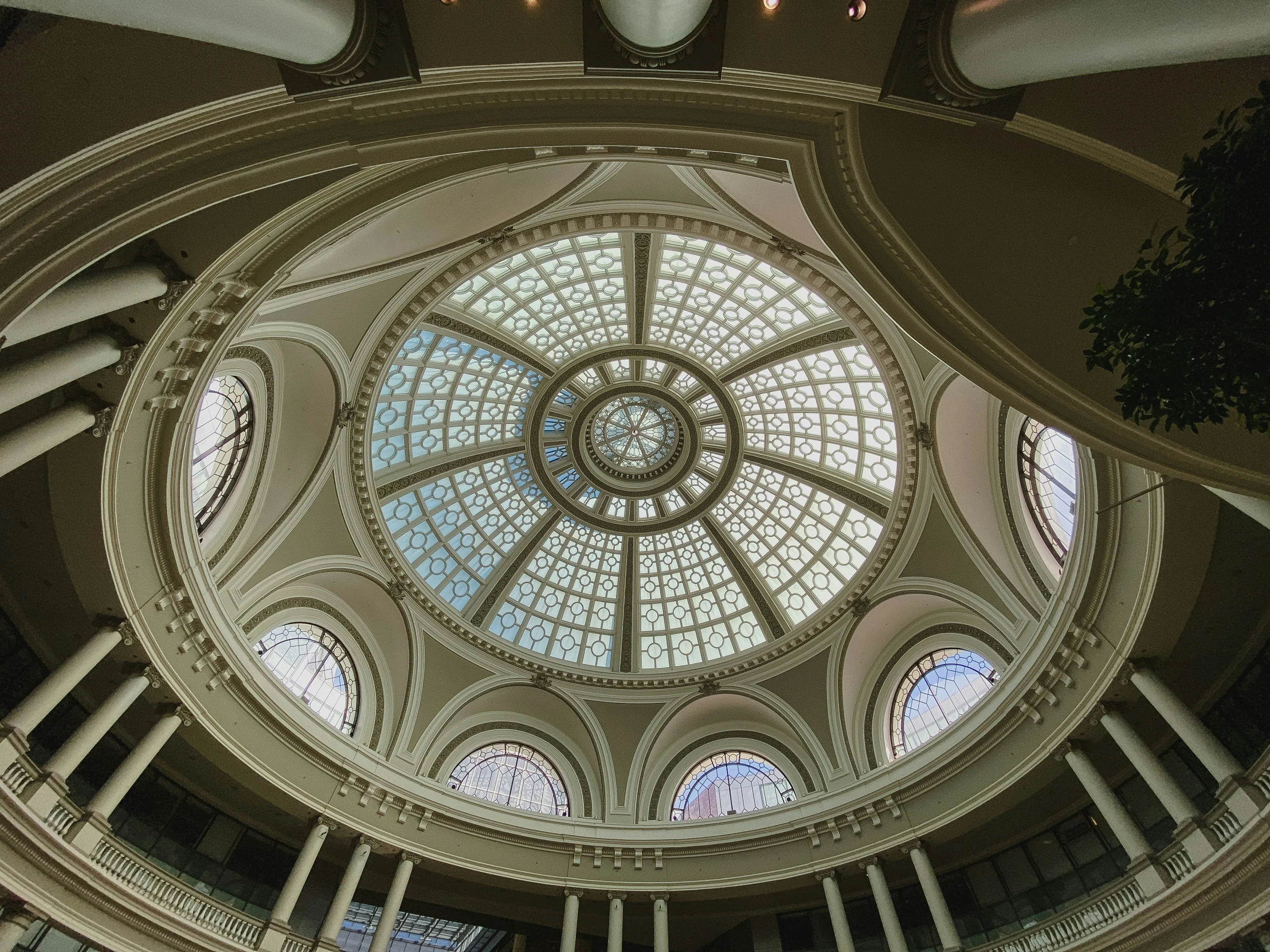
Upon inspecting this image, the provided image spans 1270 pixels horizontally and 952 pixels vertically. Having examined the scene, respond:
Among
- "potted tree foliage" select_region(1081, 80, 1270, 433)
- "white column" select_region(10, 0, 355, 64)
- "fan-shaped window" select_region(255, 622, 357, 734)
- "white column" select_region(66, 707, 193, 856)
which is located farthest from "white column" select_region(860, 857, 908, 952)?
"white column" select_region(10, 0, 355, 64)

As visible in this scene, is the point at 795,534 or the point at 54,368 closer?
the point at 54,368

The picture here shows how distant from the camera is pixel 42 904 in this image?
10.8 metres

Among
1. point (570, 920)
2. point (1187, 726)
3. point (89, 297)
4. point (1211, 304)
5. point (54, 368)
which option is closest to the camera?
point (1211, 304)

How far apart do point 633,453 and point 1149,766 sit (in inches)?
705

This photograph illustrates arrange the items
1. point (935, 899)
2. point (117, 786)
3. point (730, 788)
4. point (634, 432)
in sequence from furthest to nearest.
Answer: point (634, 432)
point (730, 788)
point (935, 899)
point (117, 786)

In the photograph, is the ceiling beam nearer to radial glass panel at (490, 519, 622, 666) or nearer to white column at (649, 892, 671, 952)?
radial glass panel at (490, 519, 622, 666)

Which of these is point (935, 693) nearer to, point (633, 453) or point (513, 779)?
point (633, 453)

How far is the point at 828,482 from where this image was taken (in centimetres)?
2438

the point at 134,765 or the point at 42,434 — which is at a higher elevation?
the point at 42,434

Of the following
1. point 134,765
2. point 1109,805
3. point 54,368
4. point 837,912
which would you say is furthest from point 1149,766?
point 134,765

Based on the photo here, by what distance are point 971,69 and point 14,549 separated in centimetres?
1653

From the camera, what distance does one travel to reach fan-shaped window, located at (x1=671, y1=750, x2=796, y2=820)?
22.2 metres

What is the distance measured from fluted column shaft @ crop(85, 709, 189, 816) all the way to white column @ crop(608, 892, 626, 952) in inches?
454

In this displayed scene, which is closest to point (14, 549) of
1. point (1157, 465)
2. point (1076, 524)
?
point (1157, 465)
